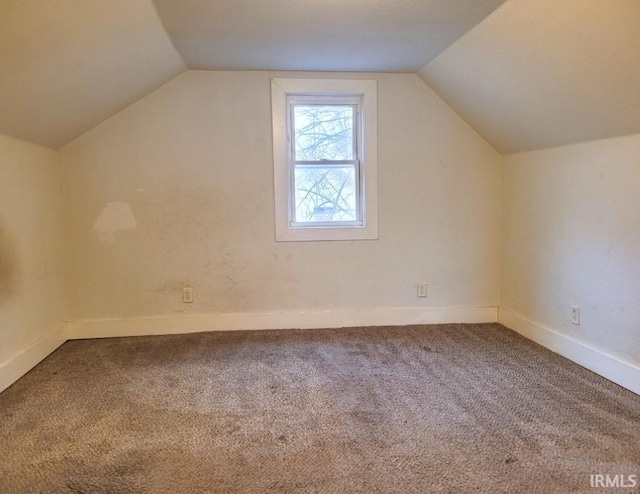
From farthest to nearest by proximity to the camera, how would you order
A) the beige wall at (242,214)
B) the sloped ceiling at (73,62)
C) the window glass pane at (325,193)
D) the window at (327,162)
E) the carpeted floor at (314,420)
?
the window glass pane at (325,193) < the window at (327,162) < the beige wall at (242,214) < the sloped ceiling at (73,62) < the carpeted floor at (314,420)

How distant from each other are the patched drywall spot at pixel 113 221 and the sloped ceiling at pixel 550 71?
8.63 feet

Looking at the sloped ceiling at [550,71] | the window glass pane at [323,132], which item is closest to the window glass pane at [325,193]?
the window glass pane at [323,132]

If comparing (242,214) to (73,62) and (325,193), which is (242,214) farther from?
(73,62)

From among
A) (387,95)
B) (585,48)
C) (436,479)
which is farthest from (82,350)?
(585,48)

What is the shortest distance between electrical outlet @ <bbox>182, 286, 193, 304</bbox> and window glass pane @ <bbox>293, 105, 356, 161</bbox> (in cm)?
141

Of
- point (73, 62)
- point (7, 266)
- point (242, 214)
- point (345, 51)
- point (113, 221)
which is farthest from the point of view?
point (242, 214)

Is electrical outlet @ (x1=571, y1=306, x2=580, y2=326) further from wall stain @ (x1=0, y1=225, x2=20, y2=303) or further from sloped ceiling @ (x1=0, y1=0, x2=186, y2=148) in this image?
wall stain @ (x1=0, y1=225, x2=20, y2=303)

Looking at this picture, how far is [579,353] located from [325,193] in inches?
86.0

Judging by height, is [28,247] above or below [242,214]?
below

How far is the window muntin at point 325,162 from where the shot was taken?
3.51 m

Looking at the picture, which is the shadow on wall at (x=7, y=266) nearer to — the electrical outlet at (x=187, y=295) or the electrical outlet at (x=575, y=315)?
the electrical outlet at (x=187, y=295)

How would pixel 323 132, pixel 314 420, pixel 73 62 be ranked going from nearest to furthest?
pixel 314 420
pixel 73 62
pixel 323 132

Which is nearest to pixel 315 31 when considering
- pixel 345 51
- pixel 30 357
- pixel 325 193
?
pixel 345 51

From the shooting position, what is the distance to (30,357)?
2.76 meters
